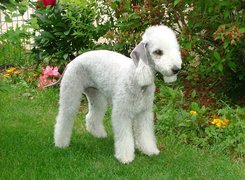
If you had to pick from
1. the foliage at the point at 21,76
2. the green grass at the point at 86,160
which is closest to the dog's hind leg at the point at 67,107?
the green grass at the point at 86,160

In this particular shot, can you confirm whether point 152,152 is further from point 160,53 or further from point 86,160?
point 160,53

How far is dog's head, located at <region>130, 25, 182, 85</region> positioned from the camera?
14.6 feet

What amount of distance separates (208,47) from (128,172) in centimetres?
264

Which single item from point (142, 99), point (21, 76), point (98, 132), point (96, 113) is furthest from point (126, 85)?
point (21, 76)

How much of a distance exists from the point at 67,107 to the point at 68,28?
7.98ft

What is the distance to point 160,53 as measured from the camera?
4543 mm

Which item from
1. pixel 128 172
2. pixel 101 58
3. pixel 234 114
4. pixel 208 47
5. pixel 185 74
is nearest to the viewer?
pixel 128 172

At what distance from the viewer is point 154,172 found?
4762 mm

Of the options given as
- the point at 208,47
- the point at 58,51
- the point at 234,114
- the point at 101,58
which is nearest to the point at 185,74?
the point at 208,47

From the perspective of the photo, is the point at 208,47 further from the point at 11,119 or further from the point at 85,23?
the point at 11,119

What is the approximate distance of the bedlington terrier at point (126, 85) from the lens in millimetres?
4562

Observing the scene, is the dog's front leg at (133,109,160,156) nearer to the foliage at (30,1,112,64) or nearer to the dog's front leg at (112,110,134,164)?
the dog's front leg at (112,110,134,164)

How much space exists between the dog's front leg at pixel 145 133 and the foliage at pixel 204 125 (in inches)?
21.6

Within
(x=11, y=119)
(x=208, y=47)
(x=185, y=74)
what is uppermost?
(x=208, y=47)
